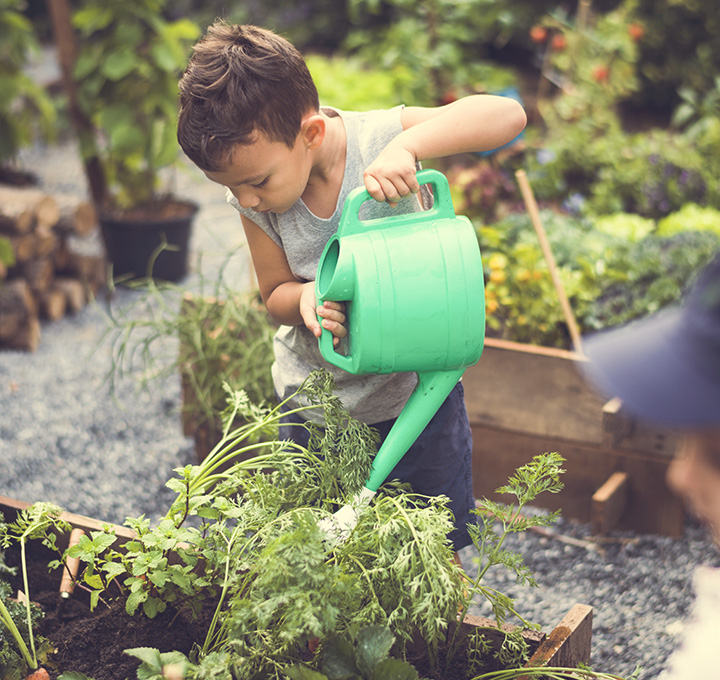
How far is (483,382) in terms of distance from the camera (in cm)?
237

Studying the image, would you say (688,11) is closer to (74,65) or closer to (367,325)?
(74,65)

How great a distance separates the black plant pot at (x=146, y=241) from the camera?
3.81 metres

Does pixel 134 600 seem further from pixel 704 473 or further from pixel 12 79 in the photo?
pixel 12 79

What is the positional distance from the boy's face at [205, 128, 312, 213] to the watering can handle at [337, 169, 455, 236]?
0.14 m

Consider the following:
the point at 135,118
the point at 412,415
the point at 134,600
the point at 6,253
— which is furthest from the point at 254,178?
the point at 135,118

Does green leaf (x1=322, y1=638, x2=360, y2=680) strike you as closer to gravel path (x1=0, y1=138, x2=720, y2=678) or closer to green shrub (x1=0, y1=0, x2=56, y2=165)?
gravel path (x1=0, y1=138, x2=720, y2=678)

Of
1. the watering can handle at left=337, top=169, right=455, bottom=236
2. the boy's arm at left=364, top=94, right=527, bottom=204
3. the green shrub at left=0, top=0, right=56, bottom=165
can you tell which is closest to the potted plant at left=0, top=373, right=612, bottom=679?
the watering can handle at left=337, top=169, right=455, bottom=236

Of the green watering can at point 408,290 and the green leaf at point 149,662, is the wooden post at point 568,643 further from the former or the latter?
the green leaf at point 149,662

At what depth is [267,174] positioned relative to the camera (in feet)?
4.22

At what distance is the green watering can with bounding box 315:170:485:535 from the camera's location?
1.19 metres

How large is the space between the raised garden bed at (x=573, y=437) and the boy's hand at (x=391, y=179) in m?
1.16

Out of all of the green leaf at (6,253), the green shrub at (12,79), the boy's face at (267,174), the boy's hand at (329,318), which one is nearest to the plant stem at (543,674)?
the boy's hand at (329,318)

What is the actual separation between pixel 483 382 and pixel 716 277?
5.47ft

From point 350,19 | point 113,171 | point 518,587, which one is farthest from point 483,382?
point 350,19
